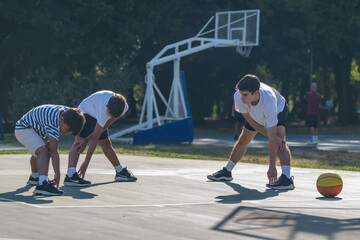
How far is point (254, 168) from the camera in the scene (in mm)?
13367

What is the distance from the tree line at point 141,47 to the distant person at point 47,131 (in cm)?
1754

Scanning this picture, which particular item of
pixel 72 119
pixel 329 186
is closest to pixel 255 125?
pixel 329 186

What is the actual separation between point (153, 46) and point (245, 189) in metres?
26.7

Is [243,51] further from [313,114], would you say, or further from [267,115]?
[267,115]

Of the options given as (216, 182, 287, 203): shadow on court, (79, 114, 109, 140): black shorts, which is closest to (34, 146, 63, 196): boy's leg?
(79, 114, 109, 140): black shorts

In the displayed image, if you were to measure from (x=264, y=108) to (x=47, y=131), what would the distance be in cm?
306

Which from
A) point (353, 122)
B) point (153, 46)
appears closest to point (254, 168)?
point (153, 46)

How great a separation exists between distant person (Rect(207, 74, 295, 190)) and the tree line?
17.4 meters

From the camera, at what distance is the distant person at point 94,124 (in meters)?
9.48

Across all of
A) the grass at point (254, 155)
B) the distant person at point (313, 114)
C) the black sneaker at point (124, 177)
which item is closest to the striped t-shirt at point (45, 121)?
the black sneaker at point (124, 177)

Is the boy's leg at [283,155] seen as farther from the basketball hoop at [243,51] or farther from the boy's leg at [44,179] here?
the basketball hoop at [243,51]

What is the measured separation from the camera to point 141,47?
36.5m

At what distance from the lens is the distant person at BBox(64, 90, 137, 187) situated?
9484 mm

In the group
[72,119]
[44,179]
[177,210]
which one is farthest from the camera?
[44,179]
